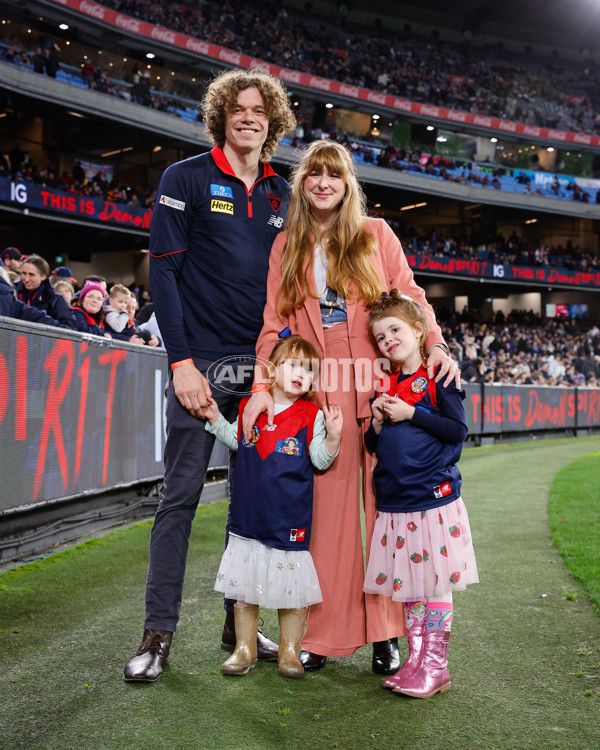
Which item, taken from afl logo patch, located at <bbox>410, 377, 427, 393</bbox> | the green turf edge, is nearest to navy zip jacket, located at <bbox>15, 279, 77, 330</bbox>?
afl logo patch, located at <bbox>410, 377, 427, 393</bbox>

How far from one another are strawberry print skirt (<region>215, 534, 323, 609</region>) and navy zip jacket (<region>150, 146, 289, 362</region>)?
2.71ft

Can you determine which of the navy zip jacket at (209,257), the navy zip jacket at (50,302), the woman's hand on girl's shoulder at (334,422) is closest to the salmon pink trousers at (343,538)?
the woman's hand on girl's shoulder at (334,422)

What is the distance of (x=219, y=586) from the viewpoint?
9.39 feet

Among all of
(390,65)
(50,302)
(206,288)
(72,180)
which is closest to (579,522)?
(206,288)

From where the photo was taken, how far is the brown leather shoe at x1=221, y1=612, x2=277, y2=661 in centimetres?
301

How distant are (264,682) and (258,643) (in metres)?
0.34

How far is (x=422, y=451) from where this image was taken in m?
2.81

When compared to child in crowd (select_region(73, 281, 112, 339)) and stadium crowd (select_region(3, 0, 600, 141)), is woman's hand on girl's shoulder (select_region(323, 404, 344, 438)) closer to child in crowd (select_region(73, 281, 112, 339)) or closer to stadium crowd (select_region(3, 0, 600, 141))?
child in crowd (select_region(73, 281, 112, 339))

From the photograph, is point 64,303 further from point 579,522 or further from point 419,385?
point 579,522

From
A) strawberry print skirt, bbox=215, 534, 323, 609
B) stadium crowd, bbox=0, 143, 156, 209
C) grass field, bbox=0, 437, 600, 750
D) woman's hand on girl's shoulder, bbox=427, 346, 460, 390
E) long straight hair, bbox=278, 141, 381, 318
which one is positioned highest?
stadium crowd, bbox=0, 143, 156, 209

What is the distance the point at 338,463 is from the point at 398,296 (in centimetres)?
72

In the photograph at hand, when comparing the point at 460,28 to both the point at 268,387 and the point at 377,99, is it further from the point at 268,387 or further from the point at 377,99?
the point at 268,387

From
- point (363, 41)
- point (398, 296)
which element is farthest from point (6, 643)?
point (363, 41)

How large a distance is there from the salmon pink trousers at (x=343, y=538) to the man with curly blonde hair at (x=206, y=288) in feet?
1.04
